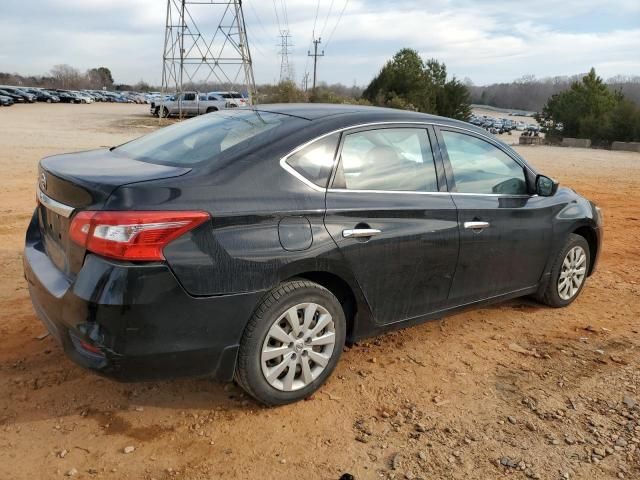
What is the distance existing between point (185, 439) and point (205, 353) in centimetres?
48

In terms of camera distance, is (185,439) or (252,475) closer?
(252,475)

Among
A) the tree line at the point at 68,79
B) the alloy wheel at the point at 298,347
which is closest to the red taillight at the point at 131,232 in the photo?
the alloy wheel at the point at 298,347

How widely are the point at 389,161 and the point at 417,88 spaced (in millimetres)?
51500

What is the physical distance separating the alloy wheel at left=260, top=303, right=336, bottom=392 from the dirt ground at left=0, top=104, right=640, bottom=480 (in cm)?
21

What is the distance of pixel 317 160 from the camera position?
A: 3.10 metres

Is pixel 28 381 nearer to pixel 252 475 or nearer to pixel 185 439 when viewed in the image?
pixel 185 439

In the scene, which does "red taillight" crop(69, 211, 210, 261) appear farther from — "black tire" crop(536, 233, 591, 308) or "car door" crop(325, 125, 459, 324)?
"black tire" crop(536, 233, 591, 308)

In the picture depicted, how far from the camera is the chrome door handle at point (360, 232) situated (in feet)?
10.1

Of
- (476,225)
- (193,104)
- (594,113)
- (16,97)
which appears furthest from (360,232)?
(16,97)

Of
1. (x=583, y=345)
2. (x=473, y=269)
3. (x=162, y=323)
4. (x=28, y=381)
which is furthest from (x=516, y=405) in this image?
A: (x=28, y=381)

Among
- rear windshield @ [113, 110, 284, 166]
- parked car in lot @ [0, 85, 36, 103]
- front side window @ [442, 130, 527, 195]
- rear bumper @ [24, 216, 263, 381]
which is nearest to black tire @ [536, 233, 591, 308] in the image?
front side window @ [442, 130, 527, 195]

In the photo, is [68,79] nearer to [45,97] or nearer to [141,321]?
[45,97]

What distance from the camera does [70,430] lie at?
9.26ft

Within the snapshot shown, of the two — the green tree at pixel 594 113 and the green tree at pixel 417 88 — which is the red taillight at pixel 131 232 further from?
the green tree at pixel 417 88
